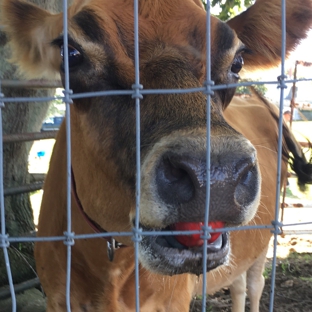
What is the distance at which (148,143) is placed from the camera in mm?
1456

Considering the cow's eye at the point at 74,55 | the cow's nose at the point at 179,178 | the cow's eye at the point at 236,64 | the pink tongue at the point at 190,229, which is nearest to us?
the cow's nose at the point at 179,178

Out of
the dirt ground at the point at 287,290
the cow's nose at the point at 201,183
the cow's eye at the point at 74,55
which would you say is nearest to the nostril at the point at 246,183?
the cow's nose at the point at 201,183

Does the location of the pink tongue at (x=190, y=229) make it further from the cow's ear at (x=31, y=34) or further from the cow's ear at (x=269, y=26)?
the cow's ear at (x=269, y=26)

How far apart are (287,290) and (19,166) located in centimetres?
303

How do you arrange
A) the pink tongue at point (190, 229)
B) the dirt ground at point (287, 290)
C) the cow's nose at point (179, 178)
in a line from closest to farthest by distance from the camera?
the cow's nose at point (179, 178)
the pink tongue at point (190, 229)
the dirt ground at point (287, 290)

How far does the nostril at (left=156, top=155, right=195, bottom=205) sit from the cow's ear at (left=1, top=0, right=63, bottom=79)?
1243 millimetres

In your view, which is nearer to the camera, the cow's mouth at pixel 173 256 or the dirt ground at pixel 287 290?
the cow's mouth at pixel 173 256

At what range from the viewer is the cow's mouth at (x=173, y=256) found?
148 cm

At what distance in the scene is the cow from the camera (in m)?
1.32

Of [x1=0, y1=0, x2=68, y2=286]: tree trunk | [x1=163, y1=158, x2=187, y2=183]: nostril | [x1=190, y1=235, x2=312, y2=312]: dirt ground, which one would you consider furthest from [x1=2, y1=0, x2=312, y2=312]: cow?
[x1=190, y1=235, x2=312, y2=312]: dirt ground

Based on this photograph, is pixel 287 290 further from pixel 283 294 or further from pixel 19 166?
pixel 19 166

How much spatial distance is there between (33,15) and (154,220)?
158 centimetres

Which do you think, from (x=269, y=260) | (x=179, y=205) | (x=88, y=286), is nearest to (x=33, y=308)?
(x=88, y=286)

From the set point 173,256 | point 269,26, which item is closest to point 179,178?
point 173,256
